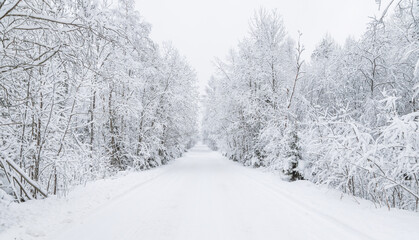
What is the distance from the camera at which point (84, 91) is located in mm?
7258

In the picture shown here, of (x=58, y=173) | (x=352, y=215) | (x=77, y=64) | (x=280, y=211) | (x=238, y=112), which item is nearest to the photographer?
(x=77, y=64)

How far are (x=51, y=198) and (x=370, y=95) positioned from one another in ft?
49.7

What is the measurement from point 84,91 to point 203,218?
5439mm

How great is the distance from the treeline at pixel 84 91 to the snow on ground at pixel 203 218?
49.4 inches

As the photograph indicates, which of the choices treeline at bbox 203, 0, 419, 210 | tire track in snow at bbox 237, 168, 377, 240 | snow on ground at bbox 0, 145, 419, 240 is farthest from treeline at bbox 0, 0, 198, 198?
treeline at bbox 203, 0, 419, 210

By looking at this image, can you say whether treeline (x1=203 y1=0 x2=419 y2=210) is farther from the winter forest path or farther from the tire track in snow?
the winter forest path

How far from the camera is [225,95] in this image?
20.8 metres

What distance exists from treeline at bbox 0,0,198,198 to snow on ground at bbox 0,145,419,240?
1255 mm

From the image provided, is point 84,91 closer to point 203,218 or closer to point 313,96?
point 203,218

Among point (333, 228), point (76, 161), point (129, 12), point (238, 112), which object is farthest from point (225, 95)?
point (333, 228)

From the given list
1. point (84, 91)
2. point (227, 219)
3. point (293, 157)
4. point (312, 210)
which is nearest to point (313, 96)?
point (293, 157)

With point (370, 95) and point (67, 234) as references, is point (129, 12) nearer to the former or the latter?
point (67, 234)

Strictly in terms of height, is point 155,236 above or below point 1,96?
below

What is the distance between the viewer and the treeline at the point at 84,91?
354 centimetres
